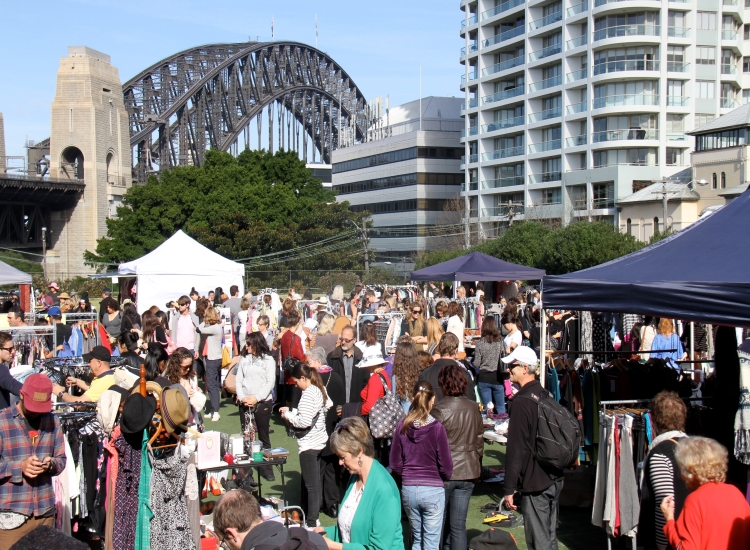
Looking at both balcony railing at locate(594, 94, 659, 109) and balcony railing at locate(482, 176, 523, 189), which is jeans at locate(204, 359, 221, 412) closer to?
balcony railing at locate(594, 94, 659, 109)

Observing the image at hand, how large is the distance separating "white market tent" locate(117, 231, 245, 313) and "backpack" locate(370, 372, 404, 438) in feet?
49.4

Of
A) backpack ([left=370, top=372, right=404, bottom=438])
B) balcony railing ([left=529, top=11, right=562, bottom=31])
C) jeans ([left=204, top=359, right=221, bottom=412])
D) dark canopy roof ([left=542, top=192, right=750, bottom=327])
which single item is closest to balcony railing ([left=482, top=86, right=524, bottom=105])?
balcony railing ([left=529, top=11, right=562, bottom=31])

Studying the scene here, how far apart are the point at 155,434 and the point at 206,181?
49655mm

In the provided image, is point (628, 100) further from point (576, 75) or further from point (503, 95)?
point (503, 95)

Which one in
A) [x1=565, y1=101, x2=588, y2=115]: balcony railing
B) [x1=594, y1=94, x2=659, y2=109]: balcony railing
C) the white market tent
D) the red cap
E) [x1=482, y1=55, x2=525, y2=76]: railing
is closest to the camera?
the red cap

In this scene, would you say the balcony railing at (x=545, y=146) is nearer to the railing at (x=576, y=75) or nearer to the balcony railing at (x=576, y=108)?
the balcony railing at (x=576, y=108)

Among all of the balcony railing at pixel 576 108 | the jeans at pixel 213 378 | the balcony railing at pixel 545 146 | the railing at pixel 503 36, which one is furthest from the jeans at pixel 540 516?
the railing at pixel 503 36

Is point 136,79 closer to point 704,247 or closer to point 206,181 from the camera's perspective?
point 206,181

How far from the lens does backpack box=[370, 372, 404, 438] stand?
607cm

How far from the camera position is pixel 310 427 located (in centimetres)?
666

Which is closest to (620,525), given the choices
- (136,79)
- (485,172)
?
(485,172)

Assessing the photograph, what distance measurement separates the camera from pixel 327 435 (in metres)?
6.86

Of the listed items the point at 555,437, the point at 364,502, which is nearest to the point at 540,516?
the point at 555,437

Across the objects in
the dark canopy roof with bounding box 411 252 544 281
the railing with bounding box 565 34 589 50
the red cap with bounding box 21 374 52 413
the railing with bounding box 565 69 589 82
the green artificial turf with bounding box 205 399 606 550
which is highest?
the railing with bounding box 565 34 589 50
